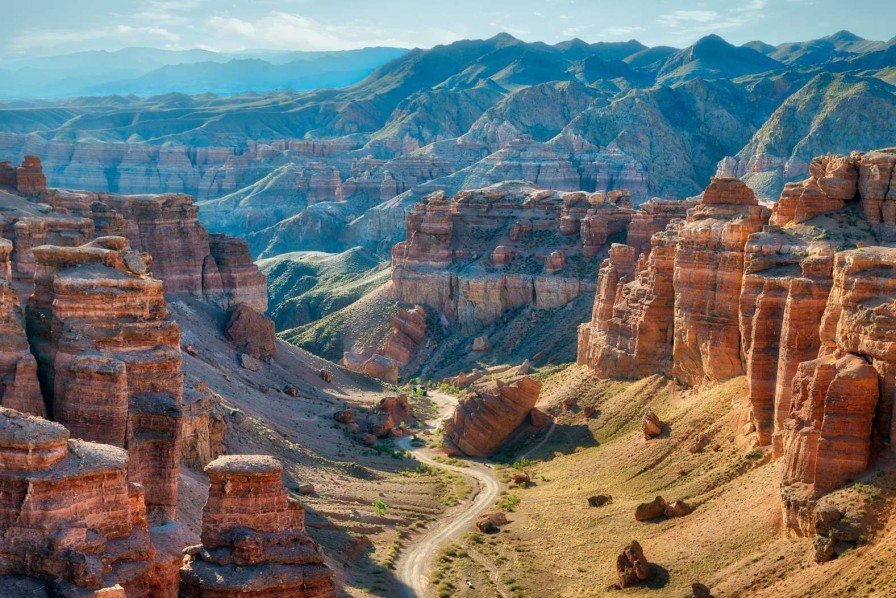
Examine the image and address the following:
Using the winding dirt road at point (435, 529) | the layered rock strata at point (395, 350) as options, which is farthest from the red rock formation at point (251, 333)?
the winding dirt road at point (435, 529)

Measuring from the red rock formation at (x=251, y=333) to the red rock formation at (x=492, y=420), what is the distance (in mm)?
18853

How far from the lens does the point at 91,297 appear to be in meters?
35.7

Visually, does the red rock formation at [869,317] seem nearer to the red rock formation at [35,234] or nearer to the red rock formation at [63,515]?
the red rock formation at [63,515]

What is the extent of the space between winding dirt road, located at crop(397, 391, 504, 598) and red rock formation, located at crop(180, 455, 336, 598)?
41.3 feet

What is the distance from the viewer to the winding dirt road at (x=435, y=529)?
4383cm

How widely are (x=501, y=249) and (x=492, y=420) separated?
37.6m

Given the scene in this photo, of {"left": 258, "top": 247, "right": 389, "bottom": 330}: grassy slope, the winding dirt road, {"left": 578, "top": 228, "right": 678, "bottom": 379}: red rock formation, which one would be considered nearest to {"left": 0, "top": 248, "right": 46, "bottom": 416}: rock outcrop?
the winding dirt road

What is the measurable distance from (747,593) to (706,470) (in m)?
11.3

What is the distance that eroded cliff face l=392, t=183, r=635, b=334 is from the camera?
9525cm

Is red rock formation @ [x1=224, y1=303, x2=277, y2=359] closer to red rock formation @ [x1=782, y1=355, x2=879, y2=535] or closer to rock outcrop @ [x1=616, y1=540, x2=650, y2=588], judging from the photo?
rock outcrop @ [x1=616, y1=540, x2=650, y2=588]

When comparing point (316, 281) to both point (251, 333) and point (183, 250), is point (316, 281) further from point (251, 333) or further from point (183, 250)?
point (251, 333)

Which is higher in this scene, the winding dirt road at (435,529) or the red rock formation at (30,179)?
the red rock formation at (30,179)

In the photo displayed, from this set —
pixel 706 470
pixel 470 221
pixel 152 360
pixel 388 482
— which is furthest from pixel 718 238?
pixel 470 221

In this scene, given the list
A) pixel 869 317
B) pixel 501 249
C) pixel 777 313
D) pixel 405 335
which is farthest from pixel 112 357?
pixel 501 249
